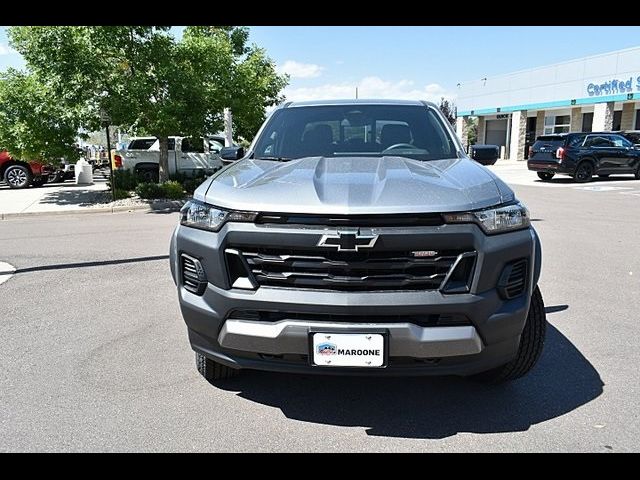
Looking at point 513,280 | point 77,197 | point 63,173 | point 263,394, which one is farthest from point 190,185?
point 513,280

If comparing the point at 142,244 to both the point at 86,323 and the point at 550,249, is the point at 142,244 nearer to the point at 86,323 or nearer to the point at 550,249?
the point at 86,323

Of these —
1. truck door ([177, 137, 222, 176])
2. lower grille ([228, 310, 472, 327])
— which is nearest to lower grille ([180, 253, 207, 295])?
lower grille ([228, 310, 472, 327])

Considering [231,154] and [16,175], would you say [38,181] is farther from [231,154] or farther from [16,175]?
[231,154]

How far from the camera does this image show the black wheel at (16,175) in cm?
1730

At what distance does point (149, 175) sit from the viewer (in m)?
16.0

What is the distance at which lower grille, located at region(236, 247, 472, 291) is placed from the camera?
250 centimetres

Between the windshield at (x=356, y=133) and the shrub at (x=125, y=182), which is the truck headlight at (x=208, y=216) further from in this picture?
the shrub at (x=125, y=182)

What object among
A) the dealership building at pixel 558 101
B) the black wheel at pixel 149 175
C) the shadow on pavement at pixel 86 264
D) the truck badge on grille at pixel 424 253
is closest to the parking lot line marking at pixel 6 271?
the shadow on pavement at pixel 86 264

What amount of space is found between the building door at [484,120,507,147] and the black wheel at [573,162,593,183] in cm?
2117

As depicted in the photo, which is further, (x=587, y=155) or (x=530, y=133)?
(x=530, y=133)

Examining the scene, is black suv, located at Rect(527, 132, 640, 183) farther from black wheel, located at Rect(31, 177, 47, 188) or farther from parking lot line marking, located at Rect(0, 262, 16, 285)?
black wheel, located at Rect(31, 177, 47, 188)

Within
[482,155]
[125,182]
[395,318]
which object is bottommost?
[125,182]

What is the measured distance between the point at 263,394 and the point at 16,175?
1749 cm
